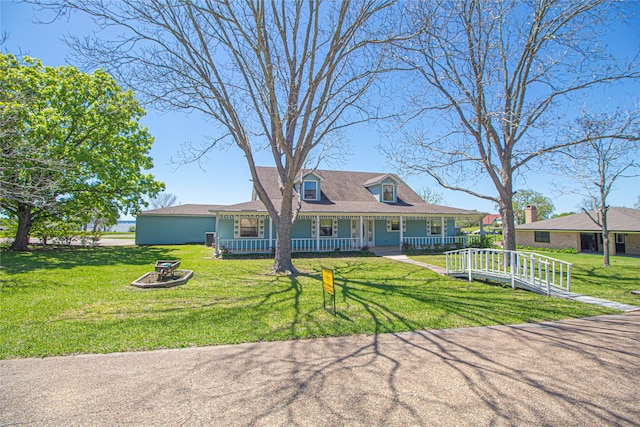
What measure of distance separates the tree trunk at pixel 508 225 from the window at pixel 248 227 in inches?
496

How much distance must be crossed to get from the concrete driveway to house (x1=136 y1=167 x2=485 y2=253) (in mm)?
12362

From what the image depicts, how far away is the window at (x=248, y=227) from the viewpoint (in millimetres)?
18125

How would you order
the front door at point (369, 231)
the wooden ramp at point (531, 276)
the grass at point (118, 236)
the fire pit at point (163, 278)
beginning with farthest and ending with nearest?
the grass at point (118, 236) < the front door at point (369, 231) < the fire pit at point (163, 278) < the wooden ramp at point (531, 276)

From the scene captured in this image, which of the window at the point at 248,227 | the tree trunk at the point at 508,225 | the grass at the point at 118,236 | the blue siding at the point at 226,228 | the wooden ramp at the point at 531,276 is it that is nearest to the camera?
the wooden ramp at the point at 531,276

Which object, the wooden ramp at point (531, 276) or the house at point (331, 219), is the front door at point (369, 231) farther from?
the wooden ramp at point (531, 276)

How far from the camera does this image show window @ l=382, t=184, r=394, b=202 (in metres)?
21.7

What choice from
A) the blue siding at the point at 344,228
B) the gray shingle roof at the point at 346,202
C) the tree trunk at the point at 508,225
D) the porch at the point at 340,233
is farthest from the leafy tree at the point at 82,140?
the tree trunk at the point at 508,225

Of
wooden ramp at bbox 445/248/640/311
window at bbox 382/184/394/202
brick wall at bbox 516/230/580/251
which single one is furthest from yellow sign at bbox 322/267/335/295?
brick wall at bbox 516/230/580/251

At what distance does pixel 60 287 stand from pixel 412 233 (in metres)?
18.6

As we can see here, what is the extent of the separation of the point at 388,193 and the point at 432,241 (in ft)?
14.5

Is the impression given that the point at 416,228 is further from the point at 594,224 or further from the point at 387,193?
the point at 594,224

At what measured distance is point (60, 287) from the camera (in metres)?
8.08

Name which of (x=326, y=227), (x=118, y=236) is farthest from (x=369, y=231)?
(x=118, y=236)

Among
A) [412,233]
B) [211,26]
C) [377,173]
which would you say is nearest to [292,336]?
[211,26]
